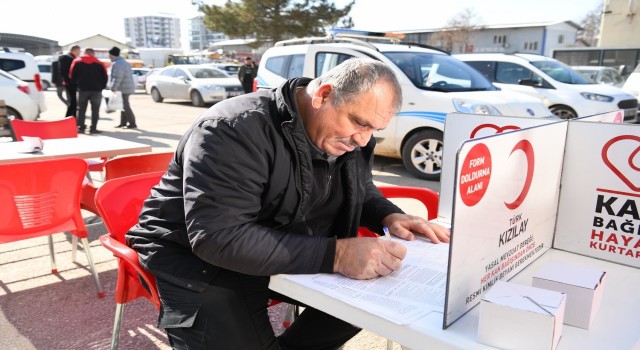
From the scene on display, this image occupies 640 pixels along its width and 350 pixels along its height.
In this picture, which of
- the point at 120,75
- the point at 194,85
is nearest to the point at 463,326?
the point at 120,75

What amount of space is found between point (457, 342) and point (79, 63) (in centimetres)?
991

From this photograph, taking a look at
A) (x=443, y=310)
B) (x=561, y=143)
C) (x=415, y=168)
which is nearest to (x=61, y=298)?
(x=443, y=310)

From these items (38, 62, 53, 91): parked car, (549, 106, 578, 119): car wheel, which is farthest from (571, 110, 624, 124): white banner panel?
(38, 62, 53, 91): parked car

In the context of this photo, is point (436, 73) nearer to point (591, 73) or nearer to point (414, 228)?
point (414, 228)

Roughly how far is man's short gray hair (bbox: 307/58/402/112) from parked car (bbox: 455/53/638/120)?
8272mm

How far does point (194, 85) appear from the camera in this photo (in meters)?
16.0

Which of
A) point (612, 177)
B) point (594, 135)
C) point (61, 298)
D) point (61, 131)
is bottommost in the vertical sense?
point (61, 298)

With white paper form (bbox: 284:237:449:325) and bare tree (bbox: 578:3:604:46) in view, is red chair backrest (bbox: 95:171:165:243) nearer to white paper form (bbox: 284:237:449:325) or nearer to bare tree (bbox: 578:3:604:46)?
white paper form (bbox: 284:237:449:325)

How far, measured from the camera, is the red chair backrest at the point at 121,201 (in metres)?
2.17

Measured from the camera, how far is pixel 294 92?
1.73 metres

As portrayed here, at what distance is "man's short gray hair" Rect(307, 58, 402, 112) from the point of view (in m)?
1.57

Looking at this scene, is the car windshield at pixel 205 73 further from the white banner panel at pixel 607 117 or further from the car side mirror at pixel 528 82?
the white banner panel at pixel 607 117

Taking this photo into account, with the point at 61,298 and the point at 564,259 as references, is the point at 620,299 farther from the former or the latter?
the point at 61,298

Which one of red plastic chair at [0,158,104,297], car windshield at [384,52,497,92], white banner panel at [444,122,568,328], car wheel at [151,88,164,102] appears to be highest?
car windshield at [384,52,497,92]
